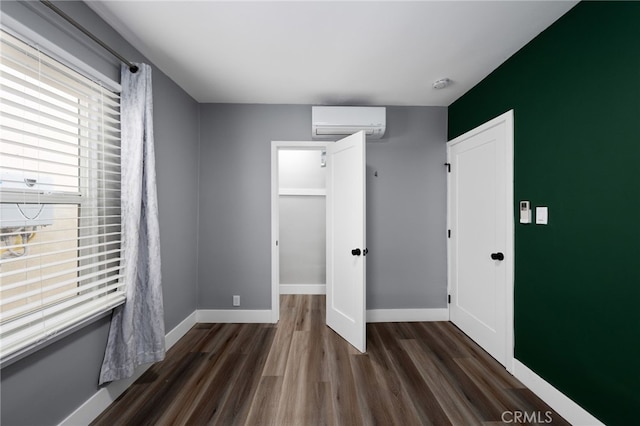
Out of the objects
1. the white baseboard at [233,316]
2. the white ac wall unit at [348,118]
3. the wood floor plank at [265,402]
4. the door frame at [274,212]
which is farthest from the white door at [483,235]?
the white baseboard at [233,316]

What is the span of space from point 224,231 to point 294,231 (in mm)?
1293

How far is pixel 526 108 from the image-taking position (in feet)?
6.36

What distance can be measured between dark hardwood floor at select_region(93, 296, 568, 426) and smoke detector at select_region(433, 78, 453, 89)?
2.52 metres

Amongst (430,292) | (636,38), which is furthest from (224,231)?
(636,38)

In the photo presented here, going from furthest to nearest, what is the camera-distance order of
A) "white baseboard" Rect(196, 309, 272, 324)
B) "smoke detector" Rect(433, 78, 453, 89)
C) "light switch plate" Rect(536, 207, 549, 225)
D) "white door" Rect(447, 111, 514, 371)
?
1. "white baseboard" Rect(196, 309, 272, 324)
2. "smoke detector" Rect(433, 78, 453, 89)
3. "white door" Rect(447, 111, 514, 371)
4. "light switch plate" Rect(536, 207, 549, 225)

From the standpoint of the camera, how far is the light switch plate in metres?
1.78

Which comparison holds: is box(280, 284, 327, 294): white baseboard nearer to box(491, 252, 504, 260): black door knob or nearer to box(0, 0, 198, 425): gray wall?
box(0, 0, 198, 425): gray wall

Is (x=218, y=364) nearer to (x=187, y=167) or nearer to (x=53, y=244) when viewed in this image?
(x=53, y=244)

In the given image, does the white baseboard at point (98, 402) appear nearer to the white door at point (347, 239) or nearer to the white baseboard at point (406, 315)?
the white door at point (347, 239)

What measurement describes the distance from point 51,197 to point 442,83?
9.99 ft

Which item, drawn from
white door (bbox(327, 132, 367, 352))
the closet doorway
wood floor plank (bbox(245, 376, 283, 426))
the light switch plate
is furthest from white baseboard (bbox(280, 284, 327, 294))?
the light switch plate

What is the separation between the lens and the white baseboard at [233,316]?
2984 mm

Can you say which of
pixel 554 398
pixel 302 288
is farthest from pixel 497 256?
pixel 302 288

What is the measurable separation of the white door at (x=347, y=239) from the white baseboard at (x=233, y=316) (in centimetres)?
76
